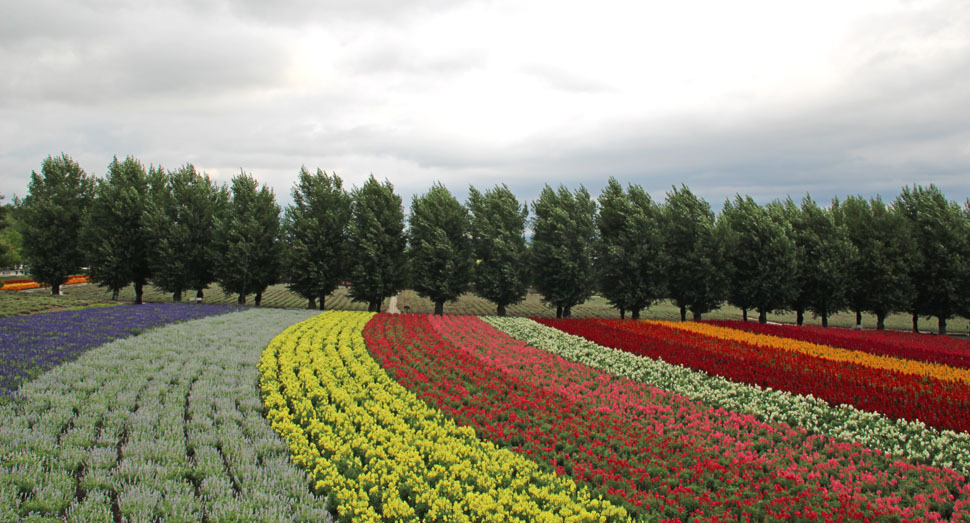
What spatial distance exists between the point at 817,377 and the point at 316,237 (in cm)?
3702

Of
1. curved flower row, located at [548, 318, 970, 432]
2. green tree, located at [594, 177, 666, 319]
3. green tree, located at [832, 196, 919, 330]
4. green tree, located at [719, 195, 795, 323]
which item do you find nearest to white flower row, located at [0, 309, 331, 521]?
curved flower row, located at [548, 318, 970, 432]

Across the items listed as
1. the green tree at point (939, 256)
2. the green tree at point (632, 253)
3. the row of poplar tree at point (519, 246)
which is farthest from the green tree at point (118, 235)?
the green tree at point (939, 256)

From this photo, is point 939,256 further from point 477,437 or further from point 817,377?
point 477,437

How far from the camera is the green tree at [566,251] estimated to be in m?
39.7

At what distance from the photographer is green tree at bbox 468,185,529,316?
1626 inches

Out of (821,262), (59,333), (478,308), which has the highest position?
(821,262)

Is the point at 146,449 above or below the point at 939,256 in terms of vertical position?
below

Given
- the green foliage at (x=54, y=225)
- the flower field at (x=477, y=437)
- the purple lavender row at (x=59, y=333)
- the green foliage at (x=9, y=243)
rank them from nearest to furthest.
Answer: the flower field at (x=477, y=437), the purple lavender row at (x=59, y=333), the green foliage at (x=54, y=225), the green foliage at (x=9, y=243)

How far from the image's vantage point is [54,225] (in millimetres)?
47594

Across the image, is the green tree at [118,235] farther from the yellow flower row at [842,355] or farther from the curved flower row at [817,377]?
the yellow flower row at [842,355]

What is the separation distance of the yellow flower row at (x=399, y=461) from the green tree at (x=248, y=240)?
3195 centimetres

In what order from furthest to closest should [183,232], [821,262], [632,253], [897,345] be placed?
[183,232], [632,253], [821,262], [897,345]

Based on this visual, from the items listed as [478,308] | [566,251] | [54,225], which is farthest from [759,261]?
[54,225]

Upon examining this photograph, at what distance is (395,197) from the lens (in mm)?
43719
